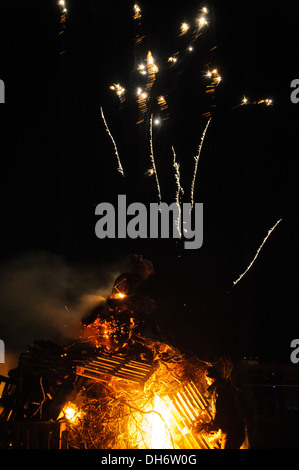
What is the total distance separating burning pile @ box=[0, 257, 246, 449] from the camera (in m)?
6.10

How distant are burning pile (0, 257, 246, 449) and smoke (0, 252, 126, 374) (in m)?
6.05

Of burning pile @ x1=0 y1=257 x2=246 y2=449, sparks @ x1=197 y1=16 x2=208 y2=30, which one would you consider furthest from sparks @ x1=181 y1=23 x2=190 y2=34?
burning pile @ x1=0 y1=257 x2=246 y2=449

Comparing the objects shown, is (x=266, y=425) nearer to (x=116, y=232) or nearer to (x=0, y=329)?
(x=116, y=232)

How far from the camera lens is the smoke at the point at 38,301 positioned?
13102mm

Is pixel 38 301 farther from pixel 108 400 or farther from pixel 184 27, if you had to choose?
pixel 184 27

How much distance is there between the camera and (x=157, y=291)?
1032cm

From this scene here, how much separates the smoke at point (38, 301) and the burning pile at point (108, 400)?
6051mm

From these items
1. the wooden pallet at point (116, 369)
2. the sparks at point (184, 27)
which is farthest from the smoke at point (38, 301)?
the sparks at point (184, 27)

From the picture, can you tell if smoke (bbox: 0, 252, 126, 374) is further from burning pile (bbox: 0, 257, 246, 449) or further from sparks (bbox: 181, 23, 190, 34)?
sparks (bbox: 181, 23, 190, 34)

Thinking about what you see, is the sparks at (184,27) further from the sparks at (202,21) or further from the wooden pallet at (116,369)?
the wooden pallet at (116,369)

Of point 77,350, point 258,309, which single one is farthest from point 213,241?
point 77,350

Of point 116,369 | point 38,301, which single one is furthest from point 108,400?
point 38,301

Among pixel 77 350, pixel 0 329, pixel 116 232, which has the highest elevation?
pixel 116 232

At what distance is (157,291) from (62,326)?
5.98 meters
